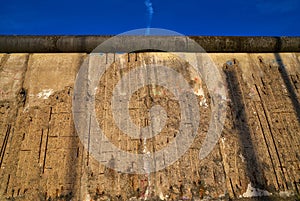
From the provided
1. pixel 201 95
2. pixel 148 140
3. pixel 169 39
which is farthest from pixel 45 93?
pixel 201 95

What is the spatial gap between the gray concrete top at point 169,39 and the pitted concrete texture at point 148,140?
10 cm

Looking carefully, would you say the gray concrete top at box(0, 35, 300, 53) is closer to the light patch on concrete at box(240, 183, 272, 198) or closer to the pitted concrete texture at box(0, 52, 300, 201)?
the pitted concrete texture at box(0, 52, 300, 201)

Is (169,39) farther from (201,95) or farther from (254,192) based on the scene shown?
(254,192)

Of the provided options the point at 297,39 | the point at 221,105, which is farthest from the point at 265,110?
the point at 297,39

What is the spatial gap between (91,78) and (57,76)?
0.37 meters

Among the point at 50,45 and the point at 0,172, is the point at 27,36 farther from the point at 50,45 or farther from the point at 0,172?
the point at 0,172

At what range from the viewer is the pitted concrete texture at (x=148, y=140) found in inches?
85.1

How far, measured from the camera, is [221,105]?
8.93 feet

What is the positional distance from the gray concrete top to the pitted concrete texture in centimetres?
10

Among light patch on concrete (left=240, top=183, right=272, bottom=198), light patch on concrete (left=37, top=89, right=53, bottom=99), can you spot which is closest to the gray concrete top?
light patch on concrete (left=37, top=89, right=53, bottom=99)

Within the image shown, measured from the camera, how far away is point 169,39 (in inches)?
122

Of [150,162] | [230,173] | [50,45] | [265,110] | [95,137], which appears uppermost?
[50,45]

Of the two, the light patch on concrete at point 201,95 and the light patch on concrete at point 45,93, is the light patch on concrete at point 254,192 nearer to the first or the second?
the light patch on concrete at point 201,95

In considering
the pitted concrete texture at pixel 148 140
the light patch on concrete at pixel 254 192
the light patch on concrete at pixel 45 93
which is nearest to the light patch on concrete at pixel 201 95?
the pitted concrete texture at pixel 148 140
